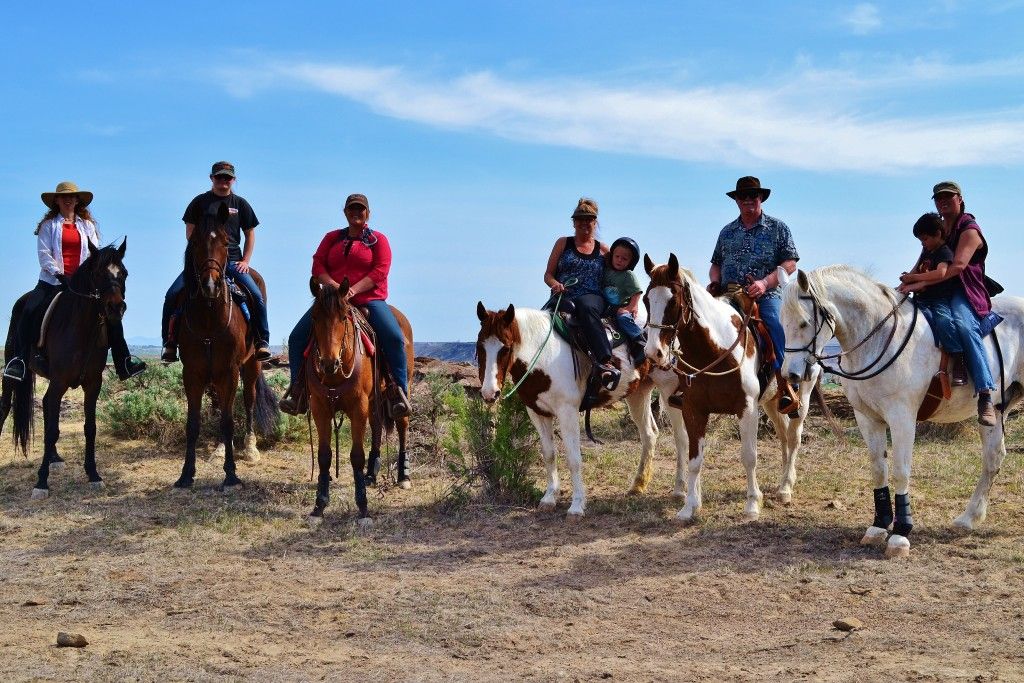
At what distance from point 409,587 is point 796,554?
297 centimetres

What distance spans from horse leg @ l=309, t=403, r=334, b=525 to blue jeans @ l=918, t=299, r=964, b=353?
512cm

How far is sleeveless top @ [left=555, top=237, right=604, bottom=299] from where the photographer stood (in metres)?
9.37

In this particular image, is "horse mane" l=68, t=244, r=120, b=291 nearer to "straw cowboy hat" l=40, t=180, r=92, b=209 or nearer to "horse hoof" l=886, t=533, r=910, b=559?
"straw cowboy hat" l=40, t=180, r=92, b=209

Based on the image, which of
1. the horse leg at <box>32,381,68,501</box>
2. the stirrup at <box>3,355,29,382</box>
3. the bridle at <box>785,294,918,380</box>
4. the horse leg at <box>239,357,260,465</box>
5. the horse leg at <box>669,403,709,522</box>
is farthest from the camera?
the horse leg at <box>239,357,260,465</box>

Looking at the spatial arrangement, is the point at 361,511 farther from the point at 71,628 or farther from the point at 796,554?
the point at 796,554

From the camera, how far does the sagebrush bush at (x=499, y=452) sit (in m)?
9.67

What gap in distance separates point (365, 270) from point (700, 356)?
321 centimetres

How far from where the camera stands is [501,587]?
277 inches

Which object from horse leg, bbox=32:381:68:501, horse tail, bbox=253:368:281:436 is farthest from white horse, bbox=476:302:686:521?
horse leg, bbox=32:381:68:501

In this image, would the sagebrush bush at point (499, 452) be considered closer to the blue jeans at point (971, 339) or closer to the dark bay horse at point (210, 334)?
the dark bay horse at point (210, 334)

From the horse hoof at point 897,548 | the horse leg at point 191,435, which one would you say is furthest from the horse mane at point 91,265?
the horse hoof at point 897,548

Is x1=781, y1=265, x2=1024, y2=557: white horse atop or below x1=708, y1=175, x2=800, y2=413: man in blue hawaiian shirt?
below

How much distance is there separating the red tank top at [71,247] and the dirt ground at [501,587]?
231 cm

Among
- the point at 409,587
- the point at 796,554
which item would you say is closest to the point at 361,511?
the point at 409,587
